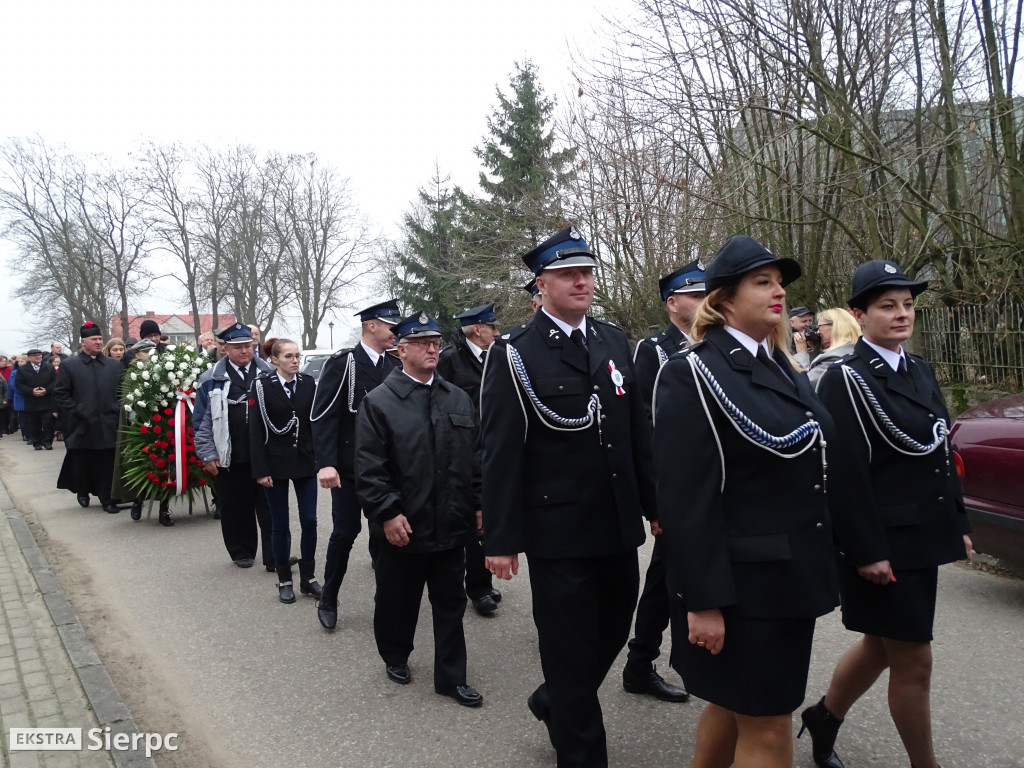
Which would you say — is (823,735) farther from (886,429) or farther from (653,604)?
(886,429)

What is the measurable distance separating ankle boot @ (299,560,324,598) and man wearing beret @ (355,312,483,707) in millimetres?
1905

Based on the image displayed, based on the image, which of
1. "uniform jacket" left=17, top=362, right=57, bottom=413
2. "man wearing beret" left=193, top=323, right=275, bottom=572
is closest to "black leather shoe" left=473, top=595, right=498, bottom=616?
"man wearing beret" left=193, top=323, right=275, bottom=572

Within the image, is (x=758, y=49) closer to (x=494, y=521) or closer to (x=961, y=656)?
(x=961, y=656)

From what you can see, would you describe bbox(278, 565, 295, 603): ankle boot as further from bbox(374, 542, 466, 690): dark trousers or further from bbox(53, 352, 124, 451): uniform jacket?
bbox(53, 352, 124, 451): uniform jacket

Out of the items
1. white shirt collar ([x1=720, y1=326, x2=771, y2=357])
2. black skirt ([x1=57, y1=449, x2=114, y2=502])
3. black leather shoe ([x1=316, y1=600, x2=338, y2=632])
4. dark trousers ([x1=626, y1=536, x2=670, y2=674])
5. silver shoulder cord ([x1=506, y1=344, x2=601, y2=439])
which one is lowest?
black leather shoe ([x1=316, y1=600, x2=338, y2=632])

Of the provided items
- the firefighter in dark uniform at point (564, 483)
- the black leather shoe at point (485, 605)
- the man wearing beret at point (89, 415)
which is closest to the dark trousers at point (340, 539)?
the black leather shoe at point (485, 605)

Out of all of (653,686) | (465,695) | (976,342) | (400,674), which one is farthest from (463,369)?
(976,342)

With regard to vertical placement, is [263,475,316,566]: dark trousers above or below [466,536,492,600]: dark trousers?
above

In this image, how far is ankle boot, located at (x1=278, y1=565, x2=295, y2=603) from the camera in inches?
260

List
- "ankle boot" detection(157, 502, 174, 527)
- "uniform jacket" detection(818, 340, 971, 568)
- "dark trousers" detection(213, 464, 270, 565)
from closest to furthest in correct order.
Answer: "uniform jacket" detection(818, 340, 971, 568)
"dark trousers" detection(213, 464, 270, 565)
"ankle boot" detection(157, 502, 174, 527)

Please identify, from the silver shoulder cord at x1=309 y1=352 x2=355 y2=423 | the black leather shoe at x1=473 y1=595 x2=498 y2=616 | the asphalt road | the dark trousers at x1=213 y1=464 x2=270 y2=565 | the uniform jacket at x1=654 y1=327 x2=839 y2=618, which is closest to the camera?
the uniform jacket at x1=654 y1=327 x2=839 y2=618

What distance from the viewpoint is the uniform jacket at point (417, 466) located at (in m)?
4.64

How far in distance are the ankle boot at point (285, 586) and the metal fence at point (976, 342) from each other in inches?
340

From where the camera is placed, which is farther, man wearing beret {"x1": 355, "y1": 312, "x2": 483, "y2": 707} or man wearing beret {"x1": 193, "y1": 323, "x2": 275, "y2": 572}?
man wearing beret {"x1": 193, "y1": 323, "x2": 275, "y2": 572}
